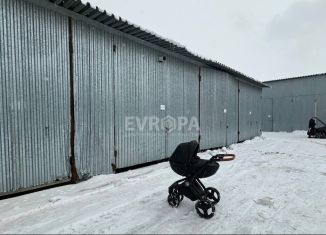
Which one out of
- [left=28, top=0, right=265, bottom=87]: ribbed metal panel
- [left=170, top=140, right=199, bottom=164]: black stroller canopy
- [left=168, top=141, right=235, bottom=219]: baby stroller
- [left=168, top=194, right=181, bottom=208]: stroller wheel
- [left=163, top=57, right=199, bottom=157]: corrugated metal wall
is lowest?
[left=168, top=194, right=181, bottom=208]: stroller wheel

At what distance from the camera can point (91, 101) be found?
5.37 metres

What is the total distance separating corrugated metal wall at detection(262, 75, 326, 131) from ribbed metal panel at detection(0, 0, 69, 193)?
2146 cm

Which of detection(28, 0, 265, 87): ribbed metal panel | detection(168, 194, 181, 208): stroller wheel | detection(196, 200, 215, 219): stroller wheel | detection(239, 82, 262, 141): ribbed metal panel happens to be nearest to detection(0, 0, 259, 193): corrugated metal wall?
detection(28, 0, 265, 87): ribbed metal panel

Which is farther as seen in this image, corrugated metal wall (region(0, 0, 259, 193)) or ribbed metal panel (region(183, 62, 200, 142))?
ribbed metal panel (region(183, 62, 200, 142))

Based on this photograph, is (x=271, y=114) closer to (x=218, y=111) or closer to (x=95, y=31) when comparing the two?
(x=218, y=111)

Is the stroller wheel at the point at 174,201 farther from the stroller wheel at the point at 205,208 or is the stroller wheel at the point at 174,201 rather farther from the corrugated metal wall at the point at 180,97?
the corrugated metal wall at the point at 180,97

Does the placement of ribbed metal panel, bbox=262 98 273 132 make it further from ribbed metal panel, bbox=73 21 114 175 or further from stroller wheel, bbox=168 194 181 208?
stroller wheel, bbox=168 194 181 208

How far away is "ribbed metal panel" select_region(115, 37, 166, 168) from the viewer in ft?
19.9

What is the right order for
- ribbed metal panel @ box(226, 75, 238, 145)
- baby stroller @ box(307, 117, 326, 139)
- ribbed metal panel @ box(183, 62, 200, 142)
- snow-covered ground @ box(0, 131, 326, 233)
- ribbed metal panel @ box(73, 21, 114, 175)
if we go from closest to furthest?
snow-covered ground @ box(0, 131, 326, 233) < ribbed metal panel @ box(73, 21, 114, 175) < ribbed metal panel @ box(183, 62, 200, 142) < ribbed metal panel @ box(226, 75, 238, 145) < baby stroller @ box(307, 117, 326, 139)

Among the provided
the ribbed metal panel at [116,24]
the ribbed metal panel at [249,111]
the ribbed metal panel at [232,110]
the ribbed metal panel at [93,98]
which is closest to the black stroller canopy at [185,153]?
the ribbed metal panel at [93,98]

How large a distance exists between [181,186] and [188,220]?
53 cm

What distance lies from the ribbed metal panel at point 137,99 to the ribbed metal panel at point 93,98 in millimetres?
290

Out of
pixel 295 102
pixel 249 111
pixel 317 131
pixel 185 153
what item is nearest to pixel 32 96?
pixel 185 153

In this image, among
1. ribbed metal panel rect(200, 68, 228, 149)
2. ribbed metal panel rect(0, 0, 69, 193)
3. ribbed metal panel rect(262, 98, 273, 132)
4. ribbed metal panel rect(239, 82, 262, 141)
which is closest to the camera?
ribbed metal panel rect(0, 0, 69, 193)
